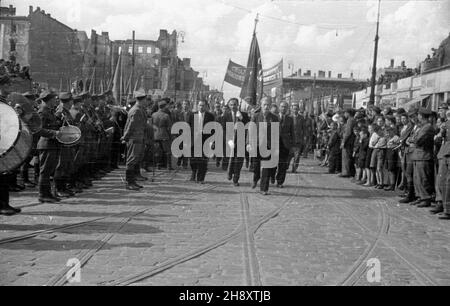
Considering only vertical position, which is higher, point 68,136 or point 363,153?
point 68,136

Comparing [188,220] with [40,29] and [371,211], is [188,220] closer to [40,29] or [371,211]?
[371,211]

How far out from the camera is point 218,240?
23.3ft

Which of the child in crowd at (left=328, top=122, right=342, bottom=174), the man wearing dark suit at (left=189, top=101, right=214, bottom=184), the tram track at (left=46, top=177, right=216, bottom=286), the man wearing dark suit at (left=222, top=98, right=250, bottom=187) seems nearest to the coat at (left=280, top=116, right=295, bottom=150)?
the man wearing dark suit at (left=222, top=98, right=250, bottom=187)

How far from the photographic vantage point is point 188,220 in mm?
8492

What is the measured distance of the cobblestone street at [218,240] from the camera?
5469 millimetres

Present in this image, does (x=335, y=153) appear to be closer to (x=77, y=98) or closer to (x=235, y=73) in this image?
(x=235, y=73)

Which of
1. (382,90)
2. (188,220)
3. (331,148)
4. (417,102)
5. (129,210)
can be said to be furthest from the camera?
(382,90)

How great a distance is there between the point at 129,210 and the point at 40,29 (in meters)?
20.7

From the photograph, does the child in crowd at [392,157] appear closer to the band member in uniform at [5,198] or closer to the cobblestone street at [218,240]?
the cobblestone street at [218,240]

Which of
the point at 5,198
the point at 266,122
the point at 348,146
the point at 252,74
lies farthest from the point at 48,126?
the point at 348,146

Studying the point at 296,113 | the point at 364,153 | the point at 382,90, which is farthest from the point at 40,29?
the point at 382,90

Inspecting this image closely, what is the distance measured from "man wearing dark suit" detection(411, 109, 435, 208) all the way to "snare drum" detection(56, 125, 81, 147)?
23.1 feet

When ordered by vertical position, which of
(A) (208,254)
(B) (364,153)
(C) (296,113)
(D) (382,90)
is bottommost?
(A) (208,254)

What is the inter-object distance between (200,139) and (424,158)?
601 centimetres
